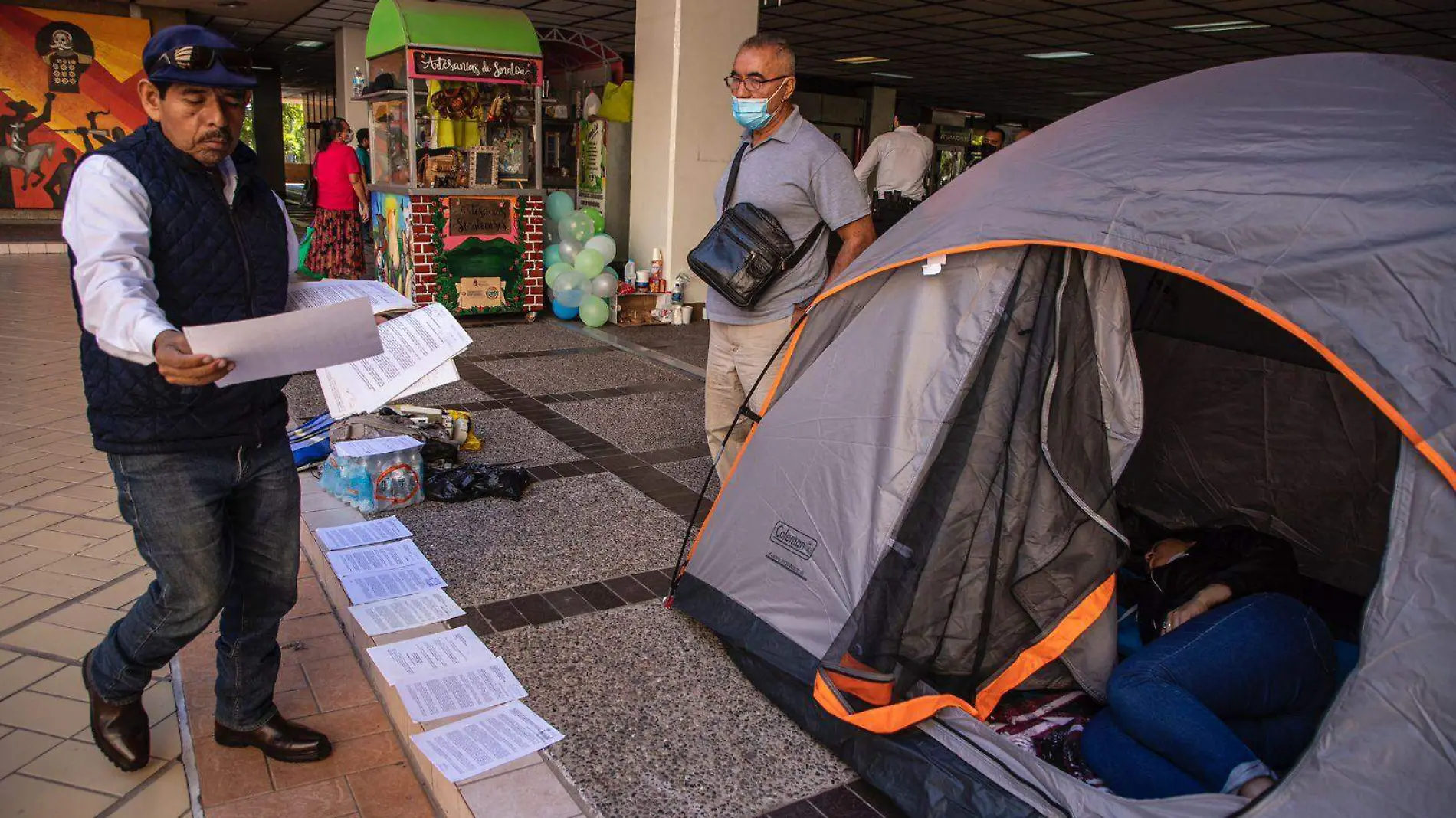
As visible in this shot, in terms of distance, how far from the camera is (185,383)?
1.75 m

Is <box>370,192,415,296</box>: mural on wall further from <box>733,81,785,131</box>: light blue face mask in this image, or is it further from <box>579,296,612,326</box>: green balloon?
<box>733,81,785,131</box>: light blue face mask

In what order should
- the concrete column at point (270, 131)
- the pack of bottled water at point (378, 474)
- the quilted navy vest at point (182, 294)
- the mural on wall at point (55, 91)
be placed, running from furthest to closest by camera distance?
the concrete column at point (270, 131)
the mural on wall at point (55, 91)
the pack of bottled water at point (378, 474)
the quilted navy vest at point (182, 294)

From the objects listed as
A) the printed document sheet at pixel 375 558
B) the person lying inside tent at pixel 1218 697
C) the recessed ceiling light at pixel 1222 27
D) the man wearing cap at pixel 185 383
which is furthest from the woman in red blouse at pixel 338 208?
the recessed ceiling light at pixel 1222 27

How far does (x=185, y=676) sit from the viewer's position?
291cm

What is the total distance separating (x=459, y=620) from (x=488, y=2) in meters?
10.9

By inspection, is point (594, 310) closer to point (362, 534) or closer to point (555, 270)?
point (555, 270)

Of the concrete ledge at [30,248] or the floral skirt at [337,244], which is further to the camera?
the concrete ledge at [30,248]

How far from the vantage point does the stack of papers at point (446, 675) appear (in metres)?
2.59

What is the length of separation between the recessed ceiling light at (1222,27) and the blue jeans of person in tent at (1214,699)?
33.3ft

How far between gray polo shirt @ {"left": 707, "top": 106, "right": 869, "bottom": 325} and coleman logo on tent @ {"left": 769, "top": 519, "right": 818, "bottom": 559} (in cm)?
104

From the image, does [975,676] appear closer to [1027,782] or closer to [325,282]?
[1027,782]

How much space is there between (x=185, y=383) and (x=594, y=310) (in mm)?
6550

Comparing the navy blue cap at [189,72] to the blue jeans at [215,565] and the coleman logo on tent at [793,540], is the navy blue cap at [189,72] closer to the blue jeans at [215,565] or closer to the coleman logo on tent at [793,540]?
the blue jeans at [215,565]

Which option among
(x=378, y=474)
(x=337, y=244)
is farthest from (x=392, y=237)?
(x=378, y=474)
